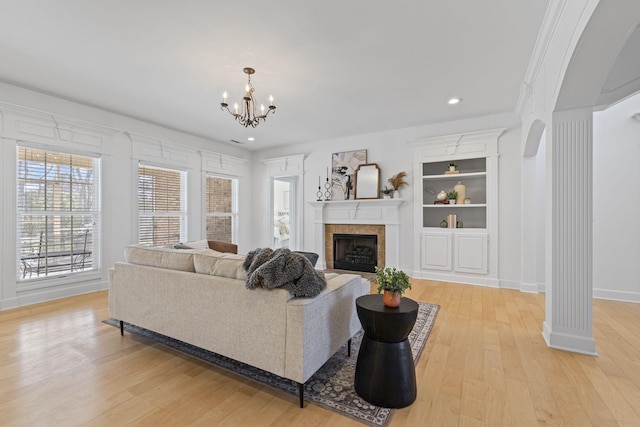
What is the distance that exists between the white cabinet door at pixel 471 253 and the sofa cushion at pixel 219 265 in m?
3.84

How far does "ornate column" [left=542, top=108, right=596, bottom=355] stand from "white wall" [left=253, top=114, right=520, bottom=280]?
2.18m

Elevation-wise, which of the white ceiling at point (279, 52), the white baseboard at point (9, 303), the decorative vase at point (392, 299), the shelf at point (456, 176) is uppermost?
the white ceiling at point (279, 52)

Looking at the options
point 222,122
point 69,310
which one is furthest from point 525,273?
point 69,310

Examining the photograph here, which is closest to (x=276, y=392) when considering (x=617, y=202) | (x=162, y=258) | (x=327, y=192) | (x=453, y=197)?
(x=162, y=258)

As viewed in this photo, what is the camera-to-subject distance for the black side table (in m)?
1.69

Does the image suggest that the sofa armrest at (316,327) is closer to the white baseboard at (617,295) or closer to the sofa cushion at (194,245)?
the sofa cushion at (194,245)

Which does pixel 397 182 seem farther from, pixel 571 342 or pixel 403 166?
pixel 571 342

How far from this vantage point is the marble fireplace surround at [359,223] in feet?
17.1

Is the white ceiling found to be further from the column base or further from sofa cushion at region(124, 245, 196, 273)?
the column base

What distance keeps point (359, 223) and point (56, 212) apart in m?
4.66

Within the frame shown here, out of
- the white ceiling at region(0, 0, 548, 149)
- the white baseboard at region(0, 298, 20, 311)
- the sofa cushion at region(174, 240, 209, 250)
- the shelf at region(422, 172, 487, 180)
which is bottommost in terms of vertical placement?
the white baseboard at region(0, 298, 20, 311)

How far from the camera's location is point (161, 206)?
515 centimetres

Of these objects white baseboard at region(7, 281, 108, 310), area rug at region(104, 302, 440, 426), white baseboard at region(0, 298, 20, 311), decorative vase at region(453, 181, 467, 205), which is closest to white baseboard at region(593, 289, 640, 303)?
decorative vase at region(453, 181, 467, 205)

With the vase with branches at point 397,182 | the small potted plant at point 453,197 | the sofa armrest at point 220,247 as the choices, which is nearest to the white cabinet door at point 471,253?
the small potted plant at point 453,197
